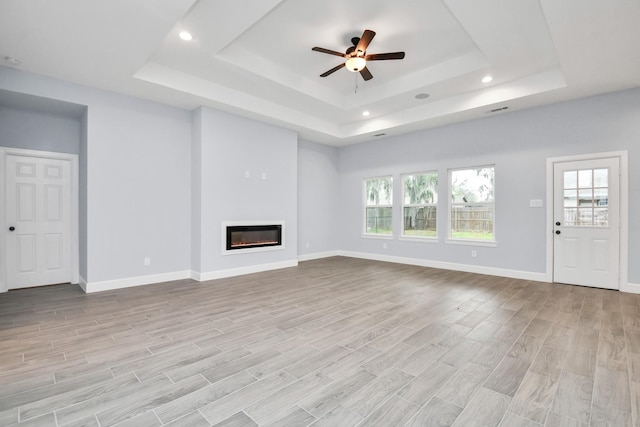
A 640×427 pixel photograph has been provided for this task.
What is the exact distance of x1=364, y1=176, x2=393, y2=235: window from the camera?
24.1 feet

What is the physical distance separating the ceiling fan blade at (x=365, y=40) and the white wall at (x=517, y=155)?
3.28 m

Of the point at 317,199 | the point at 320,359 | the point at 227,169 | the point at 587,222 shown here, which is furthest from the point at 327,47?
the point at 587,222

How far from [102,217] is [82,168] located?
929mm

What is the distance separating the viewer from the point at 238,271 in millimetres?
5523

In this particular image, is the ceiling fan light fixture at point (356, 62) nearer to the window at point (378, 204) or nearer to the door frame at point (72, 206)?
the window at point (378, 204)

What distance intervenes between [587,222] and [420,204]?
111 inches

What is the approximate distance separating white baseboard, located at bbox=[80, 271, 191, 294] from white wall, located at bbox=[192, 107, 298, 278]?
36cm

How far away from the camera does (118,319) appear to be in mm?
3244

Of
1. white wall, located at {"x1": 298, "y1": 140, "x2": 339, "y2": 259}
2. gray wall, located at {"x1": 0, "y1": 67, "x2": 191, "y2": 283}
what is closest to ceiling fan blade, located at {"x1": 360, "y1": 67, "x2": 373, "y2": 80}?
gray wall, located at {"x1": 0, "y1": 67, "x2": 191, "y2": 283}

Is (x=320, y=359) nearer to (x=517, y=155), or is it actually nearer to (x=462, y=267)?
(x=462, y=267)

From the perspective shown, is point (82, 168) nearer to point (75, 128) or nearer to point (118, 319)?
point (75, 128)

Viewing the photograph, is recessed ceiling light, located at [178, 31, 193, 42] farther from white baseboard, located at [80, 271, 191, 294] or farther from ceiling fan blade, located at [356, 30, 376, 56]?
white baseboard, located at [80, 271, 191, 294]

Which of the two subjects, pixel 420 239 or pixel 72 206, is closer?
pixel 72 206

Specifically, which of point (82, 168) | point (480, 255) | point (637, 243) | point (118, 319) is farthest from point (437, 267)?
point (82, 168)
